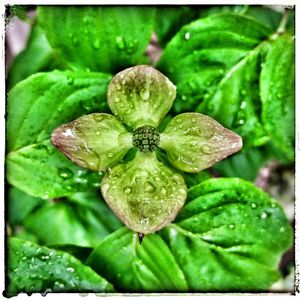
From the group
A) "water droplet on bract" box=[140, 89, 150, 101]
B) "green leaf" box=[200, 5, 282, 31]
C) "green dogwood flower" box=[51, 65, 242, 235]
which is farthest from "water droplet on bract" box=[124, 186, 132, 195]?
"green leaf" box=[200, 5, 282, 31]

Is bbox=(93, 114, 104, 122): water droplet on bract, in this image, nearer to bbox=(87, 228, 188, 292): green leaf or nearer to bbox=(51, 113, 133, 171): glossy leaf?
bbox=(51, 113, 133, 171): glossy leaf

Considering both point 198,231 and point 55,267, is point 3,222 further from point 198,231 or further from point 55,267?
point 198,231

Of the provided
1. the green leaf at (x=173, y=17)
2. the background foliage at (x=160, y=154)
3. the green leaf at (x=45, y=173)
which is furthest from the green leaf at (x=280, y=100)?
the green leaf at (x=45, y=173)

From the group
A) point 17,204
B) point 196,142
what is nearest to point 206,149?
point 196,142

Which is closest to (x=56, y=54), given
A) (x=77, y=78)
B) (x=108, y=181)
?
(x=77, y=78)

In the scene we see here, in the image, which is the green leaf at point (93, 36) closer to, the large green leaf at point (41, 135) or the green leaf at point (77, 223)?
the large green leaf at point (41, 135)

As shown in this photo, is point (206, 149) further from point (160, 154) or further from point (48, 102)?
point (48, 102)
